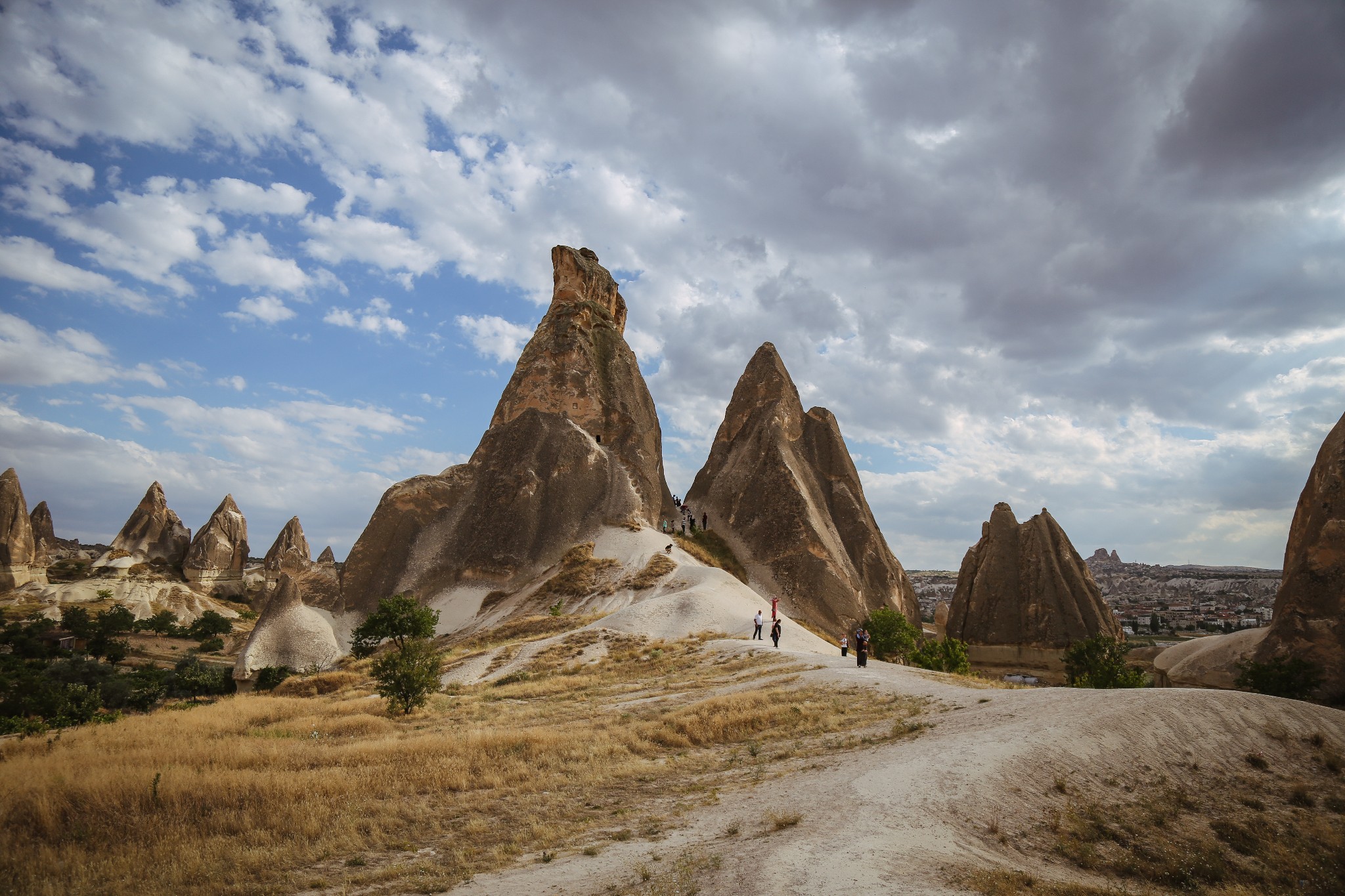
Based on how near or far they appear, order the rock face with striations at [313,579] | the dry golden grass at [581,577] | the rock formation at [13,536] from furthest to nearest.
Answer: the rock formation at [13,536] → the rock face with striations at [313,579] → the dry golden grass at [581,577]

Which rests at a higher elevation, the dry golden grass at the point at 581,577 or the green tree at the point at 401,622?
the dry golden grass at the point at 581,577

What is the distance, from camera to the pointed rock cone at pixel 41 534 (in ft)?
250

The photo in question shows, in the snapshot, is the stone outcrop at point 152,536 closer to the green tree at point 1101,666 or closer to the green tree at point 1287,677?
the green tree at point 1101,666

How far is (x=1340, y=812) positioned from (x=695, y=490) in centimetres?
4885

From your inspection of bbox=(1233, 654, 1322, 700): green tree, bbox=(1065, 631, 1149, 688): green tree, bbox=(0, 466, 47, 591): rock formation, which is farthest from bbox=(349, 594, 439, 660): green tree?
bbox=(0, 466, 47, 591): rock formation

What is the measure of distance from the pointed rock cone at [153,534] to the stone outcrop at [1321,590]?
334 ft

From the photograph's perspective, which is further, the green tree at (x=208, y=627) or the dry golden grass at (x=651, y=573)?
the green tree at (x=208, y=627)

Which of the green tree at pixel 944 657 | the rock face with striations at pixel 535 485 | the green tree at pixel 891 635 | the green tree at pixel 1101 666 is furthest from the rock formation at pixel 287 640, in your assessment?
the green tree at pixel 1101 666

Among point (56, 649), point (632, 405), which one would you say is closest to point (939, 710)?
point (632, 405)

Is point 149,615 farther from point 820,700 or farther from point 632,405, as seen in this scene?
point 820,700

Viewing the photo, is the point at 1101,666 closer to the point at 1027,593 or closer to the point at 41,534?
the point at 1027,593

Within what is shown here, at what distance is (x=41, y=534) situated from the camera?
83000 millimetres

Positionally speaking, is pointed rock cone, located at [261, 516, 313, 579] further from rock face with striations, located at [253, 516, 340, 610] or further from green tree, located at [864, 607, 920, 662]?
green tree, located at [864, 607, 920, 662]

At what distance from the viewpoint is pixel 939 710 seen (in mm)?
14500
